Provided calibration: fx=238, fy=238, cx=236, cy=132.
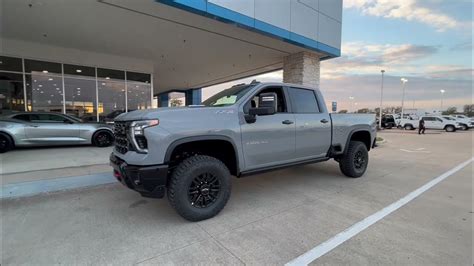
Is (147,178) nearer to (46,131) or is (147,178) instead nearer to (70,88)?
(46,131)

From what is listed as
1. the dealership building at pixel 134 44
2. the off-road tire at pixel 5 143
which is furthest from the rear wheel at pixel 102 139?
the dealership building at pixel 134 44

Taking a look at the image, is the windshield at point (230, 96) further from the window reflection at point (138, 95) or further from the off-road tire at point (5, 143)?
the window reflection at point (138, 95)

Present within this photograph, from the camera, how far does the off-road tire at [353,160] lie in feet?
17.3

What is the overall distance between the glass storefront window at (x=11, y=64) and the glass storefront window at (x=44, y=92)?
0.42 metres

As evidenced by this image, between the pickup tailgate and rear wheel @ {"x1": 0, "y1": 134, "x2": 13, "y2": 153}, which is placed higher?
the pickup tailgate

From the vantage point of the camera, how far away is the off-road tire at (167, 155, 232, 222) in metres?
3.03

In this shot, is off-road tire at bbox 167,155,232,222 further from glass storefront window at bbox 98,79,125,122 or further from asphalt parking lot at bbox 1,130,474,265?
glass storefront window at bbox 98,79,125,122

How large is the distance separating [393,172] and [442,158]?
3.97 m

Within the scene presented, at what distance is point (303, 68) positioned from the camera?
33.4 feet

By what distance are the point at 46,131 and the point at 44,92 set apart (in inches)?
186

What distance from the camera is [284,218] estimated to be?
3.37m

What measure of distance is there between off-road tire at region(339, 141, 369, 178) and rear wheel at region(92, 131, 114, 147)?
25.4 ft

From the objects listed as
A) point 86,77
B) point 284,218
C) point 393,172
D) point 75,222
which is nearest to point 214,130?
point 284,218

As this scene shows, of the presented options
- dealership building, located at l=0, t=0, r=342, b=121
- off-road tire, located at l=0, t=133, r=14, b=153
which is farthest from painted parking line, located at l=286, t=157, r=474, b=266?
off-road tire, located at l=0, t=133, r=14, b=153
